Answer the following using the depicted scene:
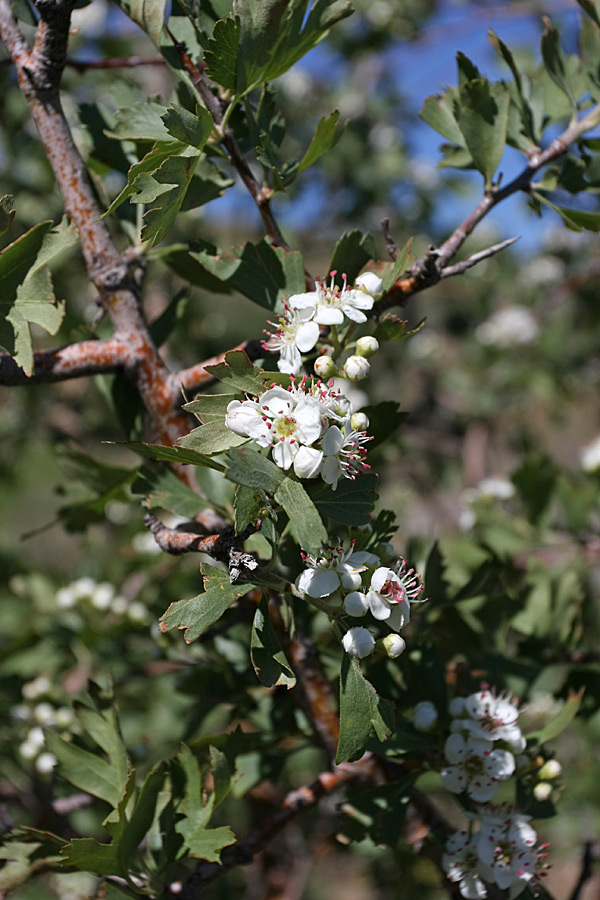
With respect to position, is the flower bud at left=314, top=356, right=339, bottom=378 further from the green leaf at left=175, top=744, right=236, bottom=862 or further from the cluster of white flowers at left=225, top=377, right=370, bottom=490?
the green leaf at left=175, top=744, right=236, bottom=862

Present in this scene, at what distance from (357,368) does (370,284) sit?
0.32 feet

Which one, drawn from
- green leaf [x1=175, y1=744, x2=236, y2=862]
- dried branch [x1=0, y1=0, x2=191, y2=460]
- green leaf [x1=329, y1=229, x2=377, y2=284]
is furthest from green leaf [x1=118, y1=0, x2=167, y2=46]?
green leaf [x1=175, y1=744, x2=236, y2=862]

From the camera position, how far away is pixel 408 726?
0.92 m

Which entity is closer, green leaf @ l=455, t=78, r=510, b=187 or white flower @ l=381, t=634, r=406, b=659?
→ white flower @ l=381, t=634, r=406, b=659

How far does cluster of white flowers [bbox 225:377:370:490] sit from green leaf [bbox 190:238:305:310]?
0.17m

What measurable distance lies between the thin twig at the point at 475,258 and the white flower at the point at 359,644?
1.33 feet

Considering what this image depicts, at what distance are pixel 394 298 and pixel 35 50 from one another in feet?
1.71

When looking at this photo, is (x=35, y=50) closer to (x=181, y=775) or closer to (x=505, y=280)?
(x=181, y=775)

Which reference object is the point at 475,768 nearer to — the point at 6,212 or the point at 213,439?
the point at 213,439

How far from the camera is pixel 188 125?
70 cm

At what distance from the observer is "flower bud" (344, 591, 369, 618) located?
0.71 m

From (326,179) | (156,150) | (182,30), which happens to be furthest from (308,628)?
(326,179)

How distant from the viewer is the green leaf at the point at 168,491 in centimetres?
88

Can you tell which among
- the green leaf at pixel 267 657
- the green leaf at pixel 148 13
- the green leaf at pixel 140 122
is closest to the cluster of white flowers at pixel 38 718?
the green leaf at pixel 267 657
